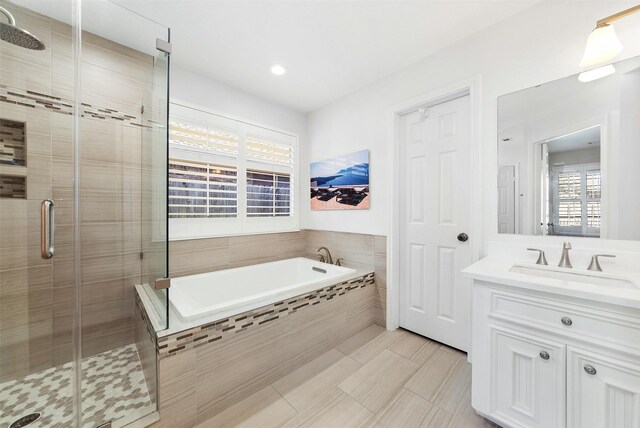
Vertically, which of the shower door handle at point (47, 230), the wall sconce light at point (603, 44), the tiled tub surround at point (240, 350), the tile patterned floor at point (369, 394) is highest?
the wall sconce light at point (603, 44)

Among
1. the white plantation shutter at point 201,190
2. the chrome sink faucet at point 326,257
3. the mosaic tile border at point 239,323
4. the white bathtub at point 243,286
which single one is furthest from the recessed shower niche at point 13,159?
the chrome sink faucet at point 326,257

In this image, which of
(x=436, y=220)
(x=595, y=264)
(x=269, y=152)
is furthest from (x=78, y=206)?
(x=595, y=264)

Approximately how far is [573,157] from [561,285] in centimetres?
91

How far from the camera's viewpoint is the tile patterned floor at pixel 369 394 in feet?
4.46

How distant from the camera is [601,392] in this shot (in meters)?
0.98

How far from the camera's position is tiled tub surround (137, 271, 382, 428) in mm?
1283

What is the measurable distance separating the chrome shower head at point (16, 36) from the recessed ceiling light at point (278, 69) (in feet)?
5.24

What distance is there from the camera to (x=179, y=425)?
1.29 m

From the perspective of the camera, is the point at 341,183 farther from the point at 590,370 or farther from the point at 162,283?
the point at 590,370

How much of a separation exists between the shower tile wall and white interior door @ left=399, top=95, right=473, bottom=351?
244 centimetres

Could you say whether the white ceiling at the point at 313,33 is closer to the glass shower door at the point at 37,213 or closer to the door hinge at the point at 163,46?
the door hinge at the point at 163,46

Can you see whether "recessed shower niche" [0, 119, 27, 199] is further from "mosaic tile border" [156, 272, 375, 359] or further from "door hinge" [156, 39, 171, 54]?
"mosaic tile border" [156, 272, 375, 359]

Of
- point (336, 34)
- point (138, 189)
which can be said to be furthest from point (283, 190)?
point (336, 34)

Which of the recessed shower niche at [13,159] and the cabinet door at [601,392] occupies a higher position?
the recessed shower niche at [13,159]
